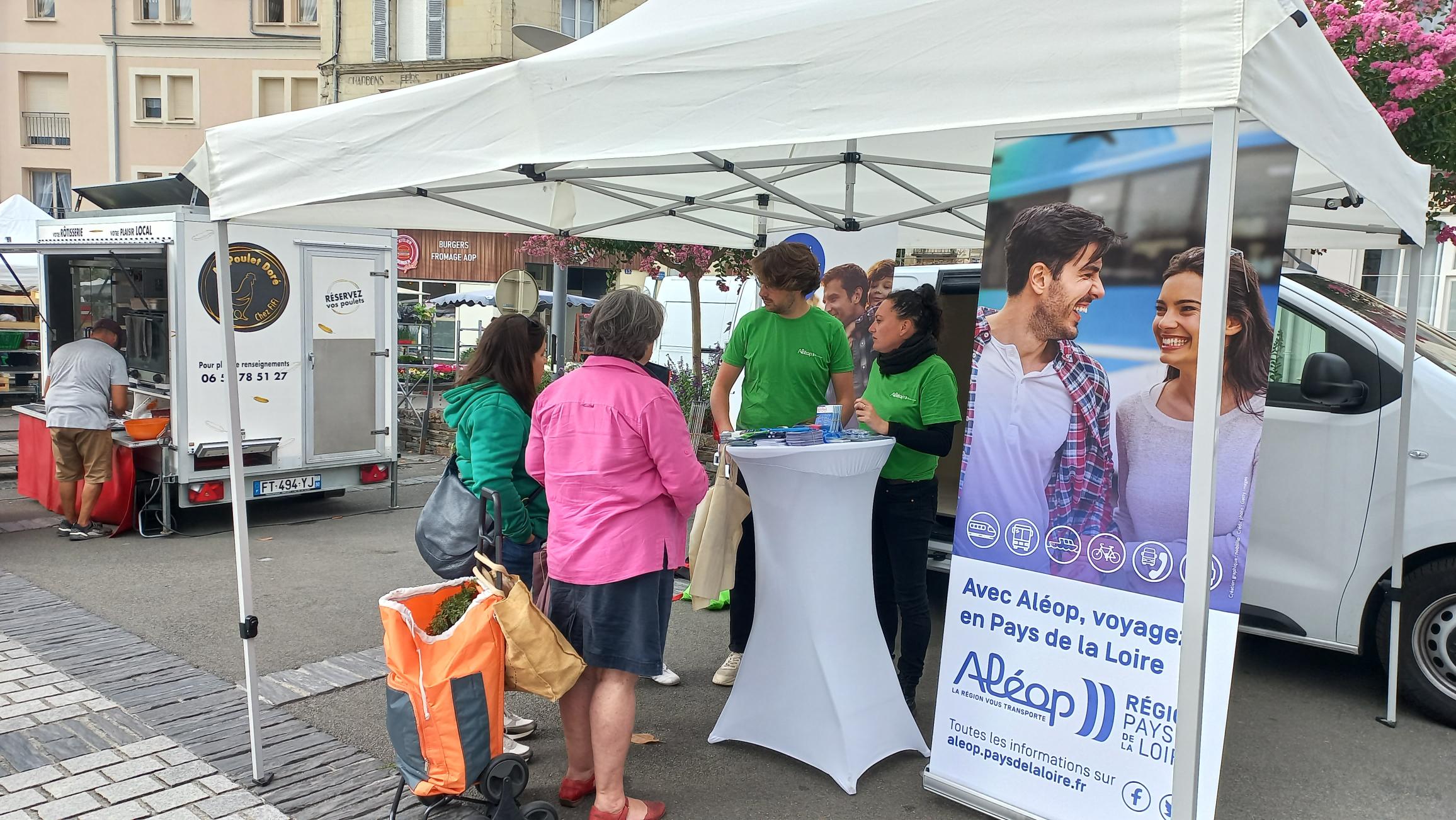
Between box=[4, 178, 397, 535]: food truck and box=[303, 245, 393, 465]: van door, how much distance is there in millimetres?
11

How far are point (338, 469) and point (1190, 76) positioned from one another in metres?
7.72

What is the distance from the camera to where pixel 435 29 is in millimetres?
24047

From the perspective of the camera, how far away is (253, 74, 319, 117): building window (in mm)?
30031

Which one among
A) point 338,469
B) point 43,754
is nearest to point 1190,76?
point 43,754

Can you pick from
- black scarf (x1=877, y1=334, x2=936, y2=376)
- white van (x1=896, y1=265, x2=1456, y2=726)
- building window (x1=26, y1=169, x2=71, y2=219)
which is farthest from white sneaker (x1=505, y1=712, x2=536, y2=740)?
building window (x1=26, y1=169, x2=71, y2=219)

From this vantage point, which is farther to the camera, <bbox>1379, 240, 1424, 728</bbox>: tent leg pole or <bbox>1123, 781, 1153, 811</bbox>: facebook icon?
<bbox>1379, 240, 1424, 728</bbox>: tent leg pole

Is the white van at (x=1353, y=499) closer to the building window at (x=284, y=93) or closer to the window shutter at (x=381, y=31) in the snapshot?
the window shutter at (x=381, y=31)

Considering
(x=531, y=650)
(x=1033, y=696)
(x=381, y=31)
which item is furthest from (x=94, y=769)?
(x=381, y=31)

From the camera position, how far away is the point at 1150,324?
2865 mm

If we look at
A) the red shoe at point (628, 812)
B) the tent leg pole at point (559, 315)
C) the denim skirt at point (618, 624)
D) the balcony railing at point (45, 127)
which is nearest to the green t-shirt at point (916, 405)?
the denim skirt at point (618, 624)

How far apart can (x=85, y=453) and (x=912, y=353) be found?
676 cm

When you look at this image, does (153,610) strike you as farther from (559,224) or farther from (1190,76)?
(1190,76)

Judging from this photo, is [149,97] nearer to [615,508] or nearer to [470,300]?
[470,300]

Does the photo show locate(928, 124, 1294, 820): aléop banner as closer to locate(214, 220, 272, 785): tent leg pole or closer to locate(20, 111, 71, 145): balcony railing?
locate(214, 220, 272, 785): tent leg pole
